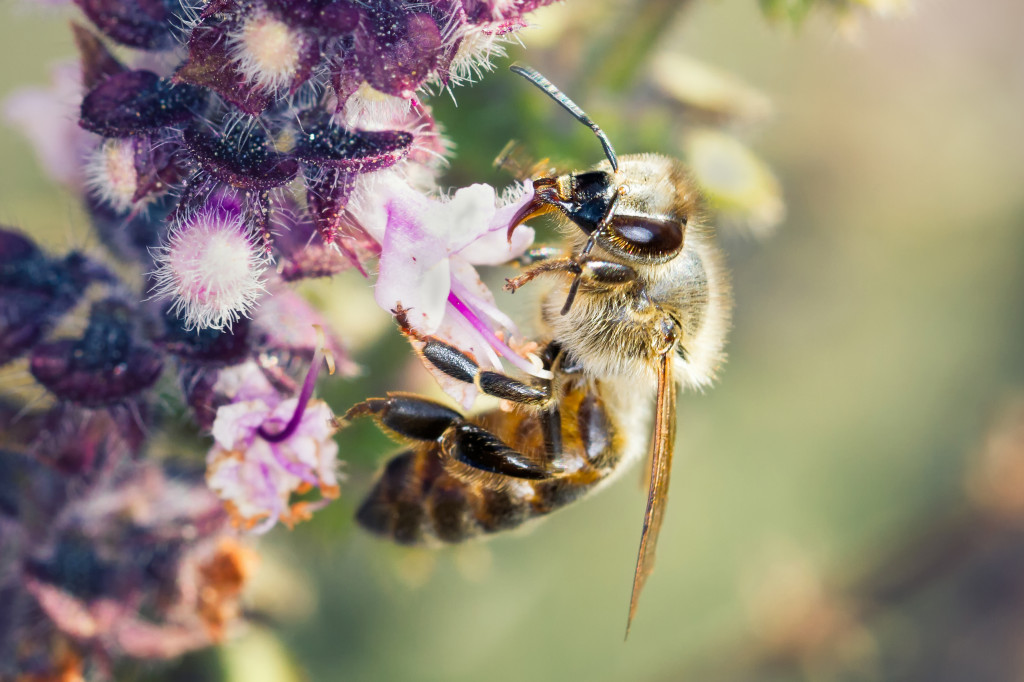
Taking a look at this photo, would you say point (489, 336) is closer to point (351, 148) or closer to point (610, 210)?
point (610, 210)

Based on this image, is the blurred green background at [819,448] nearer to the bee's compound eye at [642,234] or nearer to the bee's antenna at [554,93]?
the bee's compound eye at [642,234]

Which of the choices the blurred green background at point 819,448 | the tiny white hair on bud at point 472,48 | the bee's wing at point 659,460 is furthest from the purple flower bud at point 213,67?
the blurred green background at point 819,448

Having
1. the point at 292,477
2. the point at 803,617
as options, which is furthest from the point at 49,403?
the point at 803,617

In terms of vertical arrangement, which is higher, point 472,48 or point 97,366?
point 472,48

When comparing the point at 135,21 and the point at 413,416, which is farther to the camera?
the point at 413,416

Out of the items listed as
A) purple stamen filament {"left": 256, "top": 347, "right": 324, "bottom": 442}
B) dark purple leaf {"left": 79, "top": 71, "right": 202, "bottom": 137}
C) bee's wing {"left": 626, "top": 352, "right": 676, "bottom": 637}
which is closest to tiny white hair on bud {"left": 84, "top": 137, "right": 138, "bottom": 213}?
dark purple leaf {"left": 79, "top": 71, "right": 202, "bottom": 137}

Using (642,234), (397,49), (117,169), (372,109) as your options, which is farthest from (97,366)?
(642,234)

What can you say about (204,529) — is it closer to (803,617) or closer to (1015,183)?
(803,617)
